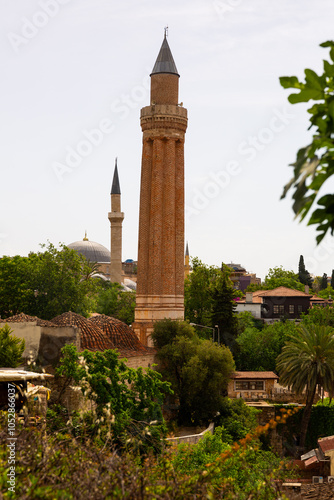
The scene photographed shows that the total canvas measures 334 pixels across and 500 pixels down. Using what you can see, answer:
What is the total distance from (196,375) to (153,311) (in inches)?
385

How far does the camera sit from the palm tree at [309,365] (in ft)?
118

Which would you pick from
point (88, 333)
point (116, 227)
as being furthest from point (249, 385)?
point (116, 227)

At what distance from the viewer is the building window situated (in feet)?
153

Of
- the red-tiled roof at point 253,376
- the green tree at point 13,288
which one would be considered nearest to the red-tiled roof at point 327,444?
the red-tiled roof at point 253,376

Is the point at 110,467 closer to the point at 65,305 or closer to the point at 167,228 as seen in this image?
the point at 167,228

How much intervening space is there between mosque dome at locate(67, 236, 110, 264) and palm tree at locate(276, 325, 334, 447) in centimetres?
8996

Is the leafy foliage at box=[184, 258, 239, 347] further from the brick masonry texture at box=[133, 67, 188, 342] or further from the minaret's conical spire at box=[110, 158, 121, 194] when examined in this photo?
the minaret's conical spire at box=[110, 158, 121, 194]

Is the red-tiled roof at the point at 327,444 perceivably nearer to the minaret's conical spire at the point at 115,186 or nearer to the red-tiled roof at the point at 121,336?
the red-tiled roof at the point at 121,336

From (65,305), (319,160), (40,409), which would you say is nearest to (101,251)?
(65,305)

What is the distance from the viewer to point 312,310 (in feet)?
211

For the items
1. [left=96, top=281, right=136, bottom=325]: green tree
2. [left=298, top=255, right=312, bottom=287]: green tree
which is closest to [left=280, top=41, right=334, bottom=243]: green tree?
[left=96, top=281, right=136, bottom=325]: green tree

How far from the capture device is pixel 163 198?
44125 millimetres

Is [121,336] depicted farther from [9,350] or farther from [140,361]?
[9,350]

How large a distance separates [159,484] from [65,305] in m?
38.7
